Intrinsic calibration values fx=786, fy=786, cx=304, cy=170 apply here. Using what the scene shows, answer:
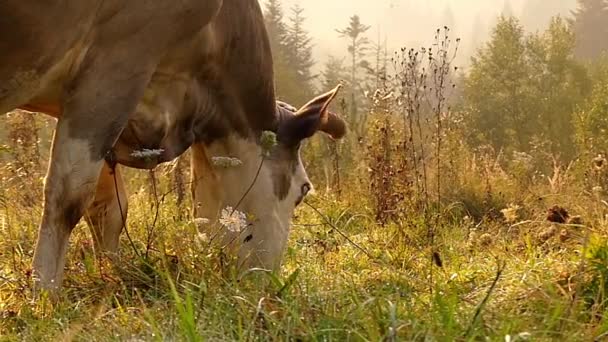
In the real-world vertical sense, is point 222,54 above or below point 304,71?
above

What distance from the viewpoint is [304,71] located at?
1682 inches

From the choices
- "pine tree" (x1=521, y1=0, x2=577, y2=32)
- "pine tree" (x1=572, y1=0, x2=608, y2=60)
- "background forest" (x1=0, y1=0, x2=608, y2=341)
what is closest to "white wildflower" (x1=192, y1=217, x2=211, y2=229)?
"background forest" (x1=0, y1=0, x2=608, y2=341)

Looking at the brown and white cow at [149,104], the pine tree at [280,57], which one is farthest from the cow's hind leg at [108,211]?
the pine tree at [280,57]

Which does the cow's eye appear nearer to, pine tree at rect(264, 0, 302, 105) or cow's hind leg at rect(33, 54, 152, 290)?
cow's hind leg at rect(33, 54, 152, 290)

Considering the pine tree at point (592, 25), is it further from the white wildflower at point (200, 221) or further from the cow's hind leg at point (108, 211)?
the white wildflower at point (200, 221)

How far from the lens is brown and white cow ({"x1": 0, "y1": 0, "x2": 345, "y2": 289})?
3.17m

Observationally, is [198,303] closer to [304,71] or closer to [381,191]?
[381,191]

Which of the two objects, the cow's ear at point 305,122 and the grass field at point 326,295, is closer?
the grass field at point 326,295

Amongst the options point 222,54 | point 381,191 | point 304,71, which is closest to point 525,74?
point 304,71

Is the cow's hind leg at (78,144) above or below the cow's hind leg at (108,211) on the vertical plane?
above

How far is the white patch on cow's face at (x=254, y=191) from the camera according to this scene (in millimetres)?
4281

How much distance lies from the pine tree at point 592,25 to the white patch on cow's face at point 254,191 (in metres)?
62.2

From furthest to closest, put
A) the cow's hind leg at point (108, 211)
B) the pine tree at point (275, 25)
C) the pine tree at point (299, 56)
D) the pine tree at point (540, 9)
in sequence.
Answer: the pine tree at point (540, 9) → the pine tree at point (275, 25) → the pine tree at point (299, 56) → the cow's hind leg at point (108, 211)

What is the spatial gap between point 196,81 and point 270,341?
222cm
